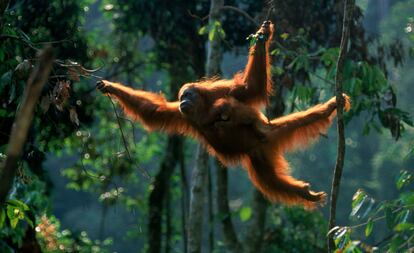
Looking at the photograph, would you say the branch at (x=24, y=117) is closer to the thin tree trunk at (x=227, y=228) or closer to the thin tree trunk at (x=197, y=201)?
the thin tree trunk at (x=197, y=201)

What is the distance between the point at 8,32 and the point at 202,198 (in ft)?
10.2

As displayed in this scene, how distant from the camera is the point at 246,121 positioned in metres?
5.09

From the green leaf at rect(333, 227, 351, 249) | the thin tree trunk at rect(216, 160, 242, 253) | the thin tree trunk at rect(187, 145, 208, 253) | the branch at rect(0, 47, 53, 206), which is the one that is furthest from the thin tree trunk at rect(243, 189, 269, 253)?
the branch at rect(0, 47, 53, 206)

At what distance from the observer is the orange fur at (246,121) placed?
16.6ft

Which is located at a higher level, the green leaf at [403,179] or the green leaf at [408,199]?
the green leaf at [403,179]

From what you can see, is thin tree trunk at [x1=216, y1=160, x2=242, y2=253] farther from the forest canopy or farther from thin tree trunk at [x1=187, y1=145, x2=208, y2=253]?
thin tree trunk at [x1=187, y1=145, x2=208, y2=253]

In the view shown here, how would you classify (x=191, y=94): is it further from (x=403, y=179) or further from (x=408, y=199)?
(x=408, y=199)

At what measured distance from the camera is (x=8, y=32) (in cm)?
421

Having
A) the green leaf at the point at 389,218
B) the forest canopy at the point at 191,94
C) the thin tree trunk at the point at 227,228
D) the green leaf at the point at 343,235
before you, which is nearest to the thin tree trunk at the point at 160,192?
the forest canopy at the point at 191,94

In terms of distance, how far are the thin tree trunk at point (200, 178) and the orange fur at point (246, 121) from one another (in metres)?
1.14

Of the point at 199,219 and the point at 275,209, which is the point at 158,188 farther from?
the point at 199,219

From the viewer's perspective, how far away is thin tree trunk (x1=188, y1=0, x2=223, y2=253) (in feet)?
21.8

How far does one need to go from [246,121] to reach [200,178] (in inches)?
69.5

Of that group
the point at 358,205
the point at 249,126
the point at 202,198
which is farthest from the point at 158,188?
the point at 358,205
